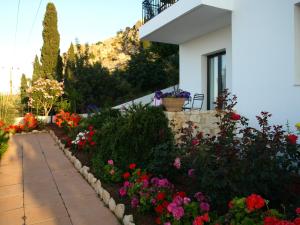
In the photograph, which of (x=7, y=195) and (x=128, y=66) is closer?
(x=7, y=195)

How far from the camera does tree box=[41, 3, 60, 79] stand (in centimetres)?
1644

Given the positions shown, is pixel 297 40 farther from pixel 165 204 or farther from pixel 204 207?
pixel 165 204

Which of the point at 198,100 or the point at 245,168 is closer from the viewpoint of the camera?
the point at 245,168

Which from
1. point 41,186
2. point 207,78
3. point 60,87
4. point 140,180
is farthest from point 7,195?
point 60,87

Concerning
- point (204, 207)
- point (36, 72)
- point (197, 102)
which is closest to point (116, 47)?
point (36, 72)

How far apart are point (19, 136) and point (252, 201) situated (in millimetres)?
10257

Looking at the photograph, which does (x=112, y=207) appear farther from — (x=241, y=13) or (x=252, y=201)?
(x=241, y=13)

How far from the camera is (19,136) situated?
11.0 meters

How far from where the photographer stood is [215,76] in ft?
28.9

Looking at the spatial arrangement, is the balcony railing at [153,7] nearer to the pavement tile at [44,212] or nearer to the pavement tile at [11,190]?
the pavement tile at [11,190]

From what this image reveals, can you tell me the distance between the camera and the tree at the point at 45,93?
13433mm

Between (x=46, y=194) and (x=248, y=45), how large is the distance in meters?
4.66

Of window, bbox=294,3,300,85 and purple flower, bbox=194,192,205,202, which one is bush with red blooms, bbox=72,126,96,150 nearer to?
purple flower, bbox=194,192,205,202

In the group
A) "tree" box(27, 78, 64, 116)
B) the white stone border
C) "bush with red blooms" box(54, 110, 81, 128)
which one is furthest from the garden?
"tree" box(27, 78, 64, 116)
